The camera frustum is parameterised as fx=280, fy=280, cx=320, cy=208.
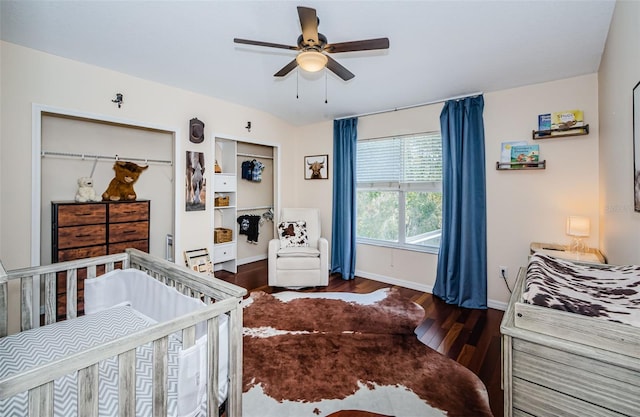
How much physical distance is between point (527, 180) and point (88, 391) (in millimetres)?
3688

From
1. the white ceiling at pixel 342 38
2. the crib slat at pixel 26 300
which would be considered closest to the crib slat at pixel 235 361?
the crib slat at pixel 26 300

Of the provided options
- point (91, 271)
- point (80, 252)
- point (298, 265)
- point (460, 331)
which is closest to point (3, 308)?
point (91, 271)

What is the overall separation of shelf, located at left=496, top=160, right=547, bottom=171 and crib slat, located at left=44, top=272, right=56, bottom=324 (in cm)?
390

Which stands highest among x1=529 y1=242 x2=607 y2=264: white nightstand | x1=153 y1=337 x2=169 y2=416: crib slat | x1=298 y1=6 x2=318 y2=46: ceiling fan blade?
x1=298 y1=6 x2=318 y2=46: ceiling fan blade

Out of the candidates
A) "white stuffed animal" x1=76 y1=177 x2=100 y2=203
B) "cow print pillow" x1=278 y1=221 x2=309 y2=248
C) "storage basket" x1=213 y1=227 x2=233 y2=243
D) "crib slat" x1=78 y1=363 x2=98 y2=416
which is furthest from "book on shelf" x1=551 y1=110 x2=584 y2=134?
"white stuffed animal" x1=76 y1=177 x2=100 y2=203

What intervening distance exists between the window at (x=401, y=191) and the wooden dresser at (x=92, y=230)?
2.92m

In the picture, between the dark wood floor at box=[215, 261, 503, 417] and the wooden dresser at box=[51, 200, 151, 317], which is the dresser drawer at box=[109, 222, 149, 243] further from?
the dark wood floor at box=[215, 261, 503, 417]

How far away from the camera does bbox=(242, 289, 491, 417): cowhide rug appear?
167 cm

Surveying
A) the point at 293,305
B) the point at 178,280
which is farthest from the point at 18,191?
the point at 293,305

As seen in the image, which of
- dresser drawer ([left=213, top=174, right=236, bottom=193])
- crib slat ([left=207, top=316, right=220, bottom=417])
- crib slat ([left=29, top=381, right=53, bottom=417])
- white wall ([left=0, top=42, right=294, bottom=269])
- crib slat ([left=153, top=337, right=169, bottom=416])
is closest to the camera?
crib slat ([left=29, top=381, right=53, bottom=417])

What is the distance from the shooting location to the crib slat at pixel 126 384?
87cm

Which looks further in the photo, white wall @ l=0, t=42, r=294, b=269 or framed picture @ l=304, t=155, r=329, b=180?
framed picture @ l=304, t=155, r=329, b=180

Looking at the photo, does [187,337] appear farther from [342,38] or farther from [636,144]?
[636,144]

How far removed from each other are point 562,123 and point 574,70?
469 mm
